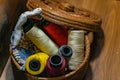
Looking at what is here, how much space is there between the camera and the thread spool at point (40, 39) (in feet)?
3.62

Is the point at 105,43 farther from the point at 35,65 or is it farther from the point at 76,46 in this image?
the point at 35,65

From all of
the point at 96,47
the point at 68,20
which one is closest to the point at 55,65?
the point at 68,20

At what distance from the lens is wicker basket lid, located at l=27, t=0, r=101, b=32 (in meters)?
1.11

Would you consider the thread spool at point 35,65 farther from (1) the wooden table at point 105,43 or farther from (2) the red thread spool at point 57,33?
(1) the wooden table at point 105,43

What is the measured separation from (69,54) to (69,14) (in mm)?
184

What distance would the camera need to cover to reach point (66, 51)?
3.64ft

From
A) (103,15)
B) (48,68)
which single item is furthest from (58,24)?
(103,15)

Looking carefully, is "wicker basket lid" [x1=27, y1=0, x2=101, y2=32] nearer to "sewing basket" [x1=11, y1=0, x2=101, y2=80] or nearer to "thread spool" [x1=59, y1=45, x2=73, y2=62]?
"sewing basket" [x1=11, y1=0, x2=101, y2=80]

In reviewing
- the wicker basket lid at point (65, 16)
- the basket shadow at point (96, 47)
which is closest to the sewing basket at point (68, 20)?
the wicker basket lid at point (65, 16)

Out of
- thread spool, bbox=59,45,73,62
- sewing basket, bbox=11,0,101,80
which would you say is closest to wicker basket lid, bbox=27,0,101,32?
sewing basket, bbox=11,0,101,80

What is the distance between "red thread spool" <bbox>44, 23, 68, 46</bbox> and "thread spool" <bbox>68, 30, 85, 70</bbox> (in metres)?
0.03

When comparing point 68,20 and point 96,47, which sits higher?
point 68,20

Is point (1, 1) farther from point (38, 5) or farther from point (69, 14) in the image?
point (69, 14)

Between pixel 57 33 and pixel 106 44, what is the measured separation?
1.11ft
